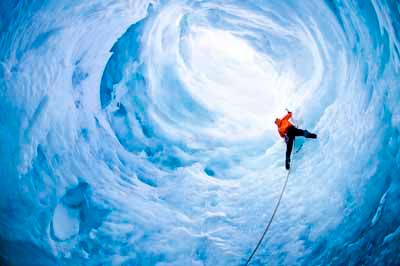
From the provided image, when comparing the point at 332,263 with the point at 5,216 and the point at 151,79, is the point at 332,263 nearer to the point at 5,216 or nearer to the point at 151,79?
the point at 151,79

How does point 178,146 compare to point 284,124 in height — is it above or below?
above

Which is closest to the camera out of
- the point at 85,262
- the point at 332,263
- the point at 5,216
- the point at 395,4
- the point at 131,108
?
the point at 395,4

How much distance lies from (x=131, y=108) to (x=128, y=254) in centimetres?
344

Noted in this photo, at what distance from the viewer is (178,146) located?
323 inches

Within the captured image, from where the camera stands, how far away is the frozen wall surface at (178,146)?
19.7ft

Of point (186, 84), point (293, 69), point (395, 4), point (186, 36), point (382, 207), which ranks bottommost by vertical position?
point (382, 207)

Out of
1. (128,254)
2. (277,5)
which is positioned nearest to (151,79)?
(277,5)

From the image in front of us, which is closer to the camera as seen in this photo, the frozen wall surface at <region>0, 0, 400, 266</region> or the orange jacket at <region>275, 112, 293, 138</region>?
the frozen wall surface at <region>0, 0, 400, 266</region>

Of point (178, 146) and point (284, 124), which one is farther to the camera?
point (178, 146)

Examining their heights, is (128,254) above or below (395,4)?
below

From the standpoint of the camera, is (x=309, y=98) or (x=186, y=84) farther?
(x=186, y=84)

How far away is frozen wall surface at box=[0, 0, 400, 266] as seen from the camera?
19.7ft

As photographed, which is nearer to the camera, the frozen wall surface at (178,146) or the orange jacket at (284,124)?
the frozen wall surface at (178,146)

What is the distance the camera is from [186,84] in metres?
9.79
